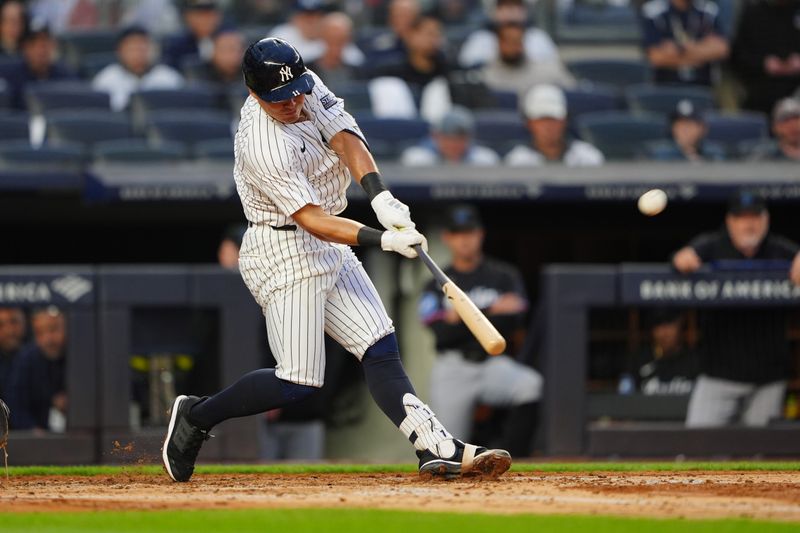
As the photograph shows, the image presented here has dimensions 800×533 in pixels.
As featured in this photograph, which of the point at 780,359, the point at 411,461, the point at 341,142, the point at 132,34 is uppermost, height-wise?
the point at 132,34

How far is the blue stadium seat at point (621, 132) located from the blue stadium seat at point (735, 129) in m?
0.40

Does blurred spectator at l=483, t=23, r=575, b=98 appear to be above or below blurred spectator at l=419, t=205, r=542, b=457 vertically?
above

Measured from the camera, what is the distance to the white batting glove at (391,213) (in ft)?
16.5

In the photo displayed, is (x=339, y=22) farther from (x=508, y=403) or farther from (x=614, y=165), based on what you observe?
(x=508, y=403)

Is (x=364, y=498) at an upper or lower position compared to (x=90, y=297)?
lower

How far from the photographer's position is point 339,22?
33.0ft

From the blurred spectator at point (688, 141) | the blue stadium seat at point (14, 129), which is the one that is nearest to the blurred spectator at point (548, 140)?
the blurred spectator at point (688, 141)

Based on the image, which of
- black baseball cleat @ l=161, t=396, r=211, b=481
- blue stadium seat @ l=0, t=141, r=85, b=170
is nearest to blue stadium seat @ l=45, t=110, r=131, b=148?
blue stadium seat @ l=0, t=141, r=85, b=170

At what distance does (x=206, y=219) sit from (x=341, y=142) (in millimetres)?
4098

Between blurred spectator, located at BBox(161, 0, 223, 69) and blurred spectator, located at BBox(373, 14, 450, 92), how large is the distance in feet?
4.67

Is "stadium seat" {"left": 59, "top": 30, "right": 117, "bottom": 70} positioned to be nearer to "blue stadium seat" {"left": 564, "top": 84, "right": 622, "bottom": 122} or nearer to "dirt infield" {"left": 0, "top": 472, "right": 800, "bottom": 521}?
"blue stadium seat" {"left": 564, "top": 84, "right": 622, "bottom": 122}

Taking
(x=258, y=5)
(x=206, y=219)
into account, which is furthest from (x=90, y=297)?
(x=258, y=5)

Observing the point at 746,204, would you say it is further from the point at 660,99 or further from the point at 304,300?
the point at 304,300

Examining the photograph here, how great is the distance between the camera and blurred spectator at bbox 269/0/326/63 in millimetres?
10352
